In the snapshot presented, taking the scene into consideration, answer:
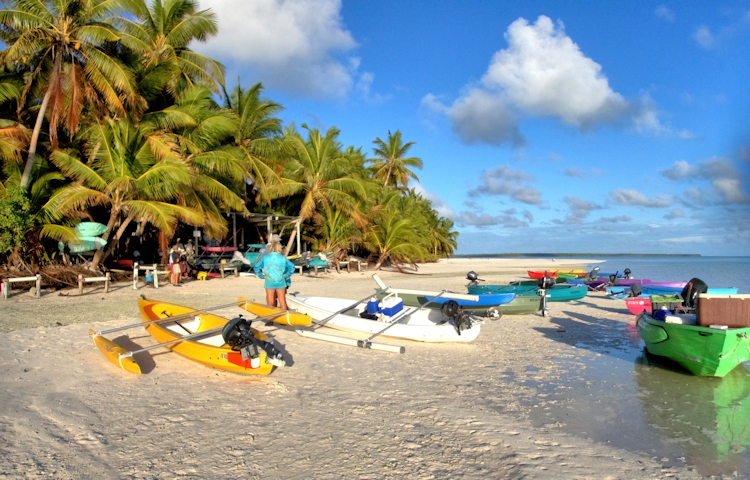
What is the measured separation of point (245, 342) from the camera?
5.24 m

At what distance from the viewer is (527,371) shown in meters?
6.45

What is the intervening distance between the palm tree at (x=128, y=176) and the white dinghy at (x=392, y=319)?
7286mm

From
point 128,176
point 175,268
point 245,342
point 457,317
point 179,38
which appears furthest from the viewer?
point 179,38

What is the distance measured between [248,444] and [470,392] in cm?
281

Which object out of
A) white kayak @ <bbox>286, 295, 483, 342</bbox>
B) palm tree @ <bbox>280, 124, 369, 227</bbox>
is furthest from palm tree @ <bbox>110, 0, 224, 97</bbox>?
white kayak @ <bbox>286, 295, 483, 342</bbox>

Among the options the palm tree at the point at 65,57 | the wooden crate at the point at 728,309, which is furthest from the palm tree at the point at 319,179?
the wooden crate at the point at 728,309

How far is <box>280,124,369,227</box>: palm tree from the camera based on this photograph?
2334 cm

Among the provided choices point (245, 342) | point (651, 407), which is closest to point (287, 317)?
point (245, 342)

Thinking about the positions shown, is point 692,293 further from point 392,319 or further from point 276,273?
point 276,273

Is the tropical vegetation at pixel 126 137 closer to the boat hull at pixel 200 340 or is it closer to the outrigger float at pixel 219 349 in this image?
the boat hull at pixel 200 340

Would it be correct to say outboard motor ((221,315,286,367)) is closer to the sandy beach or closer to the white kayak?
the sandy beach

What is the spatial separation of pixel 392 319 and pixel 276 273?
7.91 feet

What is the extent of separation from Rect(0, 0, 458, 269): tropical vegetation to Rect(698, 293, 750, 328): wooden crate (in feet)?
44.4

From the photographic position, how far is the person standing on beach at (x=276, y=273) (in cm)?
796
